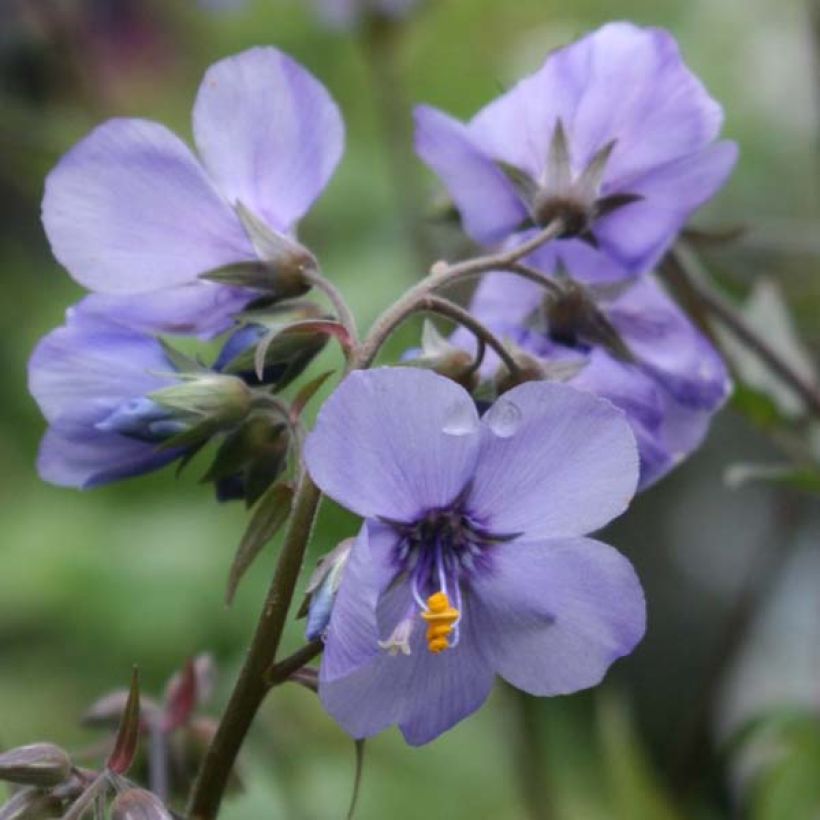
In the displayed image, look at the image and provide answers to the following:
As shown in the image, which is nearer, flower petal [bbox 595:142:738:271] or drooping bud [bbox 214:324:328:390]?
drooping bud [bbox 214:324:328:390]

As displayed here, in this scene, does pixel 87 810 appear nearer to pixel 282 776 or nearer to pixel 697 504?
pixel 282 776

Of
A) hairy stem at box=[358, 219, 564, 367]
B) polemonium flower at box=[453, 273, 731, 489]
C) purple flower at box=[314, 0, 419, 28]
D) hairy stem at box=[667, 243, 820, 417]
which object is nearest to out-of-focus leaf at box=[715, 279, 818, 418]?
hairy stem at box=[667, 243, 820, 417]

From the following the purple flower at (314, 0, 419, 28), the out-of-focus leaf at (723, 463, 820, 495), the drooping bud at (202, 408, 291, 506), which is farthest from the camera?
the purple flower at (314, 0, 419, 28)

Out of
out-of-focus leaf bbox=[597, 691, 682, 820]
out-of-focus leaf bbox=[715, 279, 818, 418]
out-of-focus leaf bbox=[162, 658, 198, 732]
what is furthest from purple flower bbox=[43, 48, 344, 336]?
out-of-focus leaf bbox=[597, 691, 682, 820]

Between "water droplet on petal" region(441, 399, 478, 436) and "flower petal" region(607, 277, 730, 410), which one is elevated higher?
"water droplet on petal" region(441, 399, 478, 436)

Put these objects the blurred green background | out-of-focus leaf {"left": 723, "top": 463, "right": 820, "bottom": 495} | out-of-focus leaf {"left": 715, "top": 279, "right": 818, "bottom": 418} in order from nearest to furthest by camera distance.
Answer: out-of-focus leaf {"left": 723, "top": 463, "right": 820, "bottom": 495}
out-of-focus leaf {"left": 715, "top": 279, "right": 818, "bottom": 418}
the blurred green background

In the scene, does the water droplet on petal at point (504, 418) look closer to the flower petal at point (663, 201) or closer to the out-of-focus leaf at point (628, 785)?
the flower petal at point (663, 201)

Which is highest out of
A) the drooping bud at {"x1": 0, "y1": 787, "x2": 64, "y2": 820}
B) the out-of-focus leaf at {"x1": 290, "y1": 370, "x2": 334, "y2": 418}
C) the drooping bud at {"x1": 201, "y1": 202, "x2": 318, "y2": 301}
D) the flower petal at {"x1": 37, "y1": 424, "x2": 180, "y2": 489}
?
the drooping bud at {"x1": 201, "y1": 202, "x2": 318, "y2": 301}

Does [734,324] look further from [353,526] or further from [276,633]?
[353,526]

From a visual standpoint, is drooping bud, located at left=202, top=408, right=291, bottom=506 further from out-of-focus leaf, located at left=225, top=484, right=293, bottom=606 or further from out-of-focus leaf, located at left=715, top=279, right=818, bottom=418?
out-of-focus leaf, located at left=715, top=279, right=818, bottom=418
